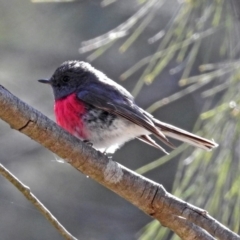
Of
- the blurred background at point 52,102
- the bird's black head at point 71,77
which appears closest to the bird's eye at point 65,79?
the bird's black head at point 71,77

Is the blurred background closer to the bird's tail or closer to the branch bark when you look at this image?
the bird's tail

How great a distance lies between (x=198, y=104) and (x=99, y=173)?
4851mm

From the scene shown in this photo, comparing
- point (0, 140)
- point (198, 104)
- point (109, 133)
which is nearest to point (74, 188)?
point (0, 140)

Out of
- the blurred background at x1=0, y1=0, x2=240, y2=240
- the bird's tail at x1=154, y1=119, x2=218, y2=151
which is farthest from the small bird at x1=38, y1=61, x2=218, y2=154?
the blurred background at x1=0, y1=0, x2=240, y2=240

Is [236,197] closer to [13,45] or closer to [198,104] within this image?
[198,104]

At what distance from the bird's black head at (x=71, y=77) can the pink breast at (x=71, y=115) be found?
0.86 feet

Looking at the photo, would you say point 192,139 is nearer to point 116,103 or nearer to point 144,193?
point 144,193

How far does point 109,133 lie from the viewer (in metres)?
3.45

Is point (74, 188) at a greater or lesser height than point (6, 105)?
greater

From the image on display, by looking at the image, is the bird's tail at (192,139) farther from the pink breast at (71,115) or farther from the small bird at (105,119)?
the pink breast at (71,115)

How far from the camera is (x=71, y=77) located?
3941 mm

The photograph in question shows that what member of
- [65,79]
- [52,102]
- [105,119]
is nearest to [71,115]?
[105,119]

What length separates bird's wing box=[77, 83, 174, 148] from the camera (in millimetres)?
3441

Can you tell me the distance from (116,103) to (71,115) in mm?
260
